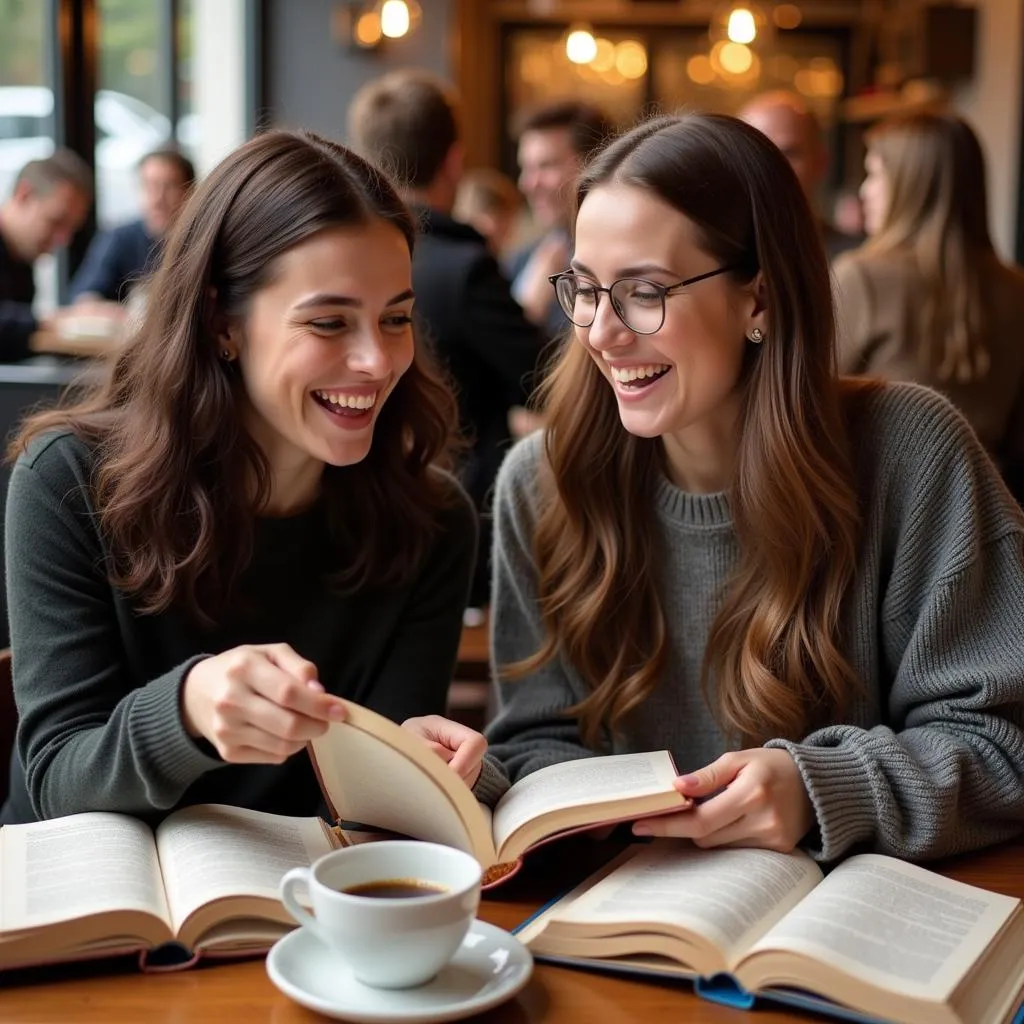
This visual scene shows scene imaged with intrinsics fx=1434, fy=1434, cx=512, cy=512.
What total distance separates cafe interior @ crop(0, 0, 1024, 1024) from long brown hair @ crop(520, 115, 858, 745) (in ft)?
1.16

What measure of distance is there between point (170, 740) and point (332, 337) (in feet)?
1.45

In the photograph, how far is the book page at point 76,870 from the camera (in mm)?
1050

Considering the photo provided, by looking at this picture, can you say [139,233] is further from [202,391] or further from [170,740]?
[170,740]

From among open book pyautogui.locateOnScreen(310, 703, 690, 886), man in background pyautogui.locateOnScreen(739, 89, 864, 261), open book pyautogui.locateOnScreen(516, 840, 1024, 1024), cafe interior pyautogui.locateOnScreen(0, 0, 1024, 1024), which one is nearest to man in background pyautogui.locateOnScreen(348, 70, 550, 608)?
cafe interior pyautogui.locateOnScreen(0, 0, 1024, 1024)

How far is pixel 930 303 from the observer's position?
304cm

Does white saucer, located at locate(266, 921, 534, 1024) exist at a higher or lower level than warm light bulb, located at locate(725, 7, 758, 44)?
lower

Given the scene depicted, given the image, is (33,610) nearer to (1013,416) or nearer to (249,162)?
(249,162)

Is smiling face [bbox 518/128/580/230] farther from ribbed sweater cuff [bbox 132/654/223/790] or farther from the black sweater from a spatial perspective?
ribbed sweater cuff [bbox 132/654/223/790]

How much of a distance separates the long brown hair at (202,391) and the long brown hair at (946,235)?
1.81 metres

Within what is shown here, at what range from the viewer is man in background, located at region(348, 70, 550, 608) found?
3129mm

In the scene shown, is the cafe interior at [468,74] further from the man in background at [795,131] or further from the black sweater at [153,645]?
the black sweater at [153,645]

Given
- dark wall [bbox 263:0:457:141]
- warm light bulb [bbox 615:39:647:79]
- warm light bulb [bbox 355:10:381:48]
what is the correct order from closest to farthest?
warm light bulb [bbox 355:10:381:48] → dark wall [bbox 263:0:457:141] → warm light bulb [bbox 615:39:647:79]

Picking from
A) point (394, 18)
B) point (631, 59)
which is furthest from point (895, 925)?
point (631, 59)

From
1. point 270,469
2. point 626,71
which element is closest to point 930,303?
point 270,469
